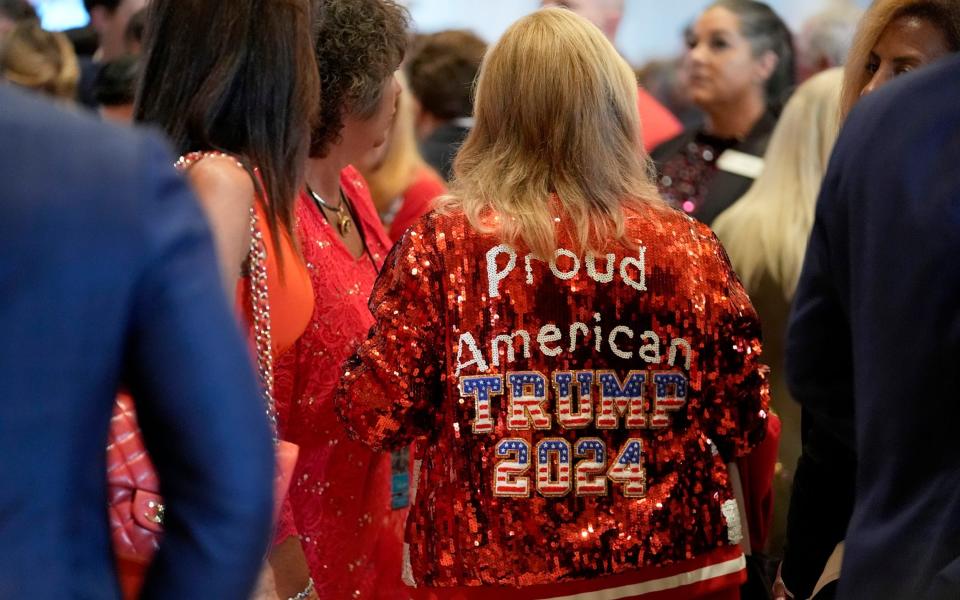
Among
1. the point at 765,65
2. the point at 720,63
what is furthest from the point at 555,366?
the point at 765,65

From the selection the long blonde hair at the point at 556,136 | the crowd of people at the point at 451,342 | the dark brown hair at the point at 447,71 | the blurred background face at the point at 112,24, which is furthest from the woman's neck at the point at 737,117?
the blurred background face at the point at 112,24

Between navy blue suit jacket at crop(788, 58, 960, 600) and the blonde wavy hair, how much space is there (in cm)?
381

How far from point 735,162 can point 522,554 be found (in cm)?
255

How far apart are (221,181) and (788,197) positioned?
2.18 metres

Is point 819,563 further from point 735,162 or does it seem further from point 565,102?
point 735,162

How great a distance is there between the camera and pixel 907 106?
1668 millimetres

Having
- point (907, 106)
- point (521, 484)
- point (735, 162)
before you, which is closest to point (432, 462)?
point (521, 484)

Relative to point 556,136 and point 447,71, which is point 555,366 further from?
point 447,71

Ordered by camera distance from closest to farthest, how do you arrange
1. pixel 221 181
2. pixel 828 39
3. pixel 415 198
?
pixel 221 181 < pixel 415 198 < pixel 828 39

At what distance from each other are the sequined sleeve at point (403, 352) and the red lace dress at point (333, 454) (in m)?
0.15

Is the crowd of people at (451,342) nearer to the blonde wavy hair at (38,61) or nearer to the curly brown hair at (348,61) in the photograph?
the curly brown hair at (348,61)

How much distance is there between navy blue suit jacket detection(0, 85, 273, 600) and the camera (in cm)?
116

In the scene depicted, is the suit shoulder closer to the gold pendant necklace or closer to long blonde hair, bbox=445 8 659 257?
long blonde hair, bbox=445 8 659 257

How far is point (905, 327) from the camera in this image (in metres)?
1.64
